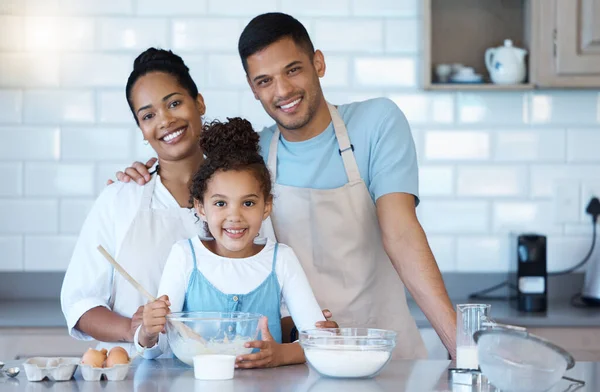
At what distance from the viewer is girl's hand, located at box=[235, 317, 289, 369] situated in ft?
6.06

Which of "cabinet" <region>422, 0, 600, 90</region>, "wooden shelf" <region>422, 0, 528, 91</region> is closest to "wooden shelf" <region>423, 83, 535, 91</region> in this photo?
"cabinet" <region>422, 0, 600, 90</region>

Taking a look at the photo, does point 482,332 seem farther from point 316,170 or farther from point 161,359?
point 316,170

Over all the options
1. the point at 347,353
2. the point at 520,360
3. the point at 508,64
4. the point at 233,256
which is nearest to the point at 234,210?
the point at 233,256

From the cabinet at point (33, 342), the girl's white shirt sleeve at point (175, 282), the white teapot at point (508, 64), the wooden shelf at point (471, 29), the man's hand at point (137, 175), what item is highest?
the wooden shelf at point (471, 29)

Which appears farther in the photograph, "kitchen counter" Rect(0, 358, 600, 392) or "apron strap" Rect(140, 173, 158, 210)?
"apron strap" Rect(140, 173, 158, 210)

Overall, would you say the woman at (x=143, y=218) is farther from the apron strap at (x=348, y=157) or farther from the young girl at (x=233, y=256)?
the apron strap at (x=348, y=157)

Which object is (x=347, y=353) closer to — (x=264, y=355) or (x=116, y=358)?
(x=264, y=355)

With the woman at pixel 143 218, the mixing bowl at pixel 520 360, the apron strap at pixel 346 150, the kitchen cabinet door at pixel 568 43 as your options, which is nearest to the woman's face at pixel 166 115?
the woman at pixel 143 218

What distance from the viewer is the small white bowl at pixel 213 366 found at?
173 cm

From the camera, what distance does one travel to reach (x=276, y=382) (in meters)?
1.72

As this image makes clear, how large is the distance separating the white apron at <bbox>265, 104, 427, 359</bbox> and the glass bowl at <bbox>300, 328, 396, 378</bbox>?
72 cm

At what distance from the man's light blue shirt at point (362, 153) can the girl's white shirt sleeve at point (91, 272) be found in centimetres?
48

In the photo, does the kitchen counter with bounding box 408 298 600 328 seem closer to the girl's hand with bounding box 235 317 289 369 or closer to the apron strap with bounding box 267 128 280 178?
the apron strap with bounding box 267 128 280 178

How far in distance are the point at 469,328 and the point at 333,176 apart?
2.90 feet
